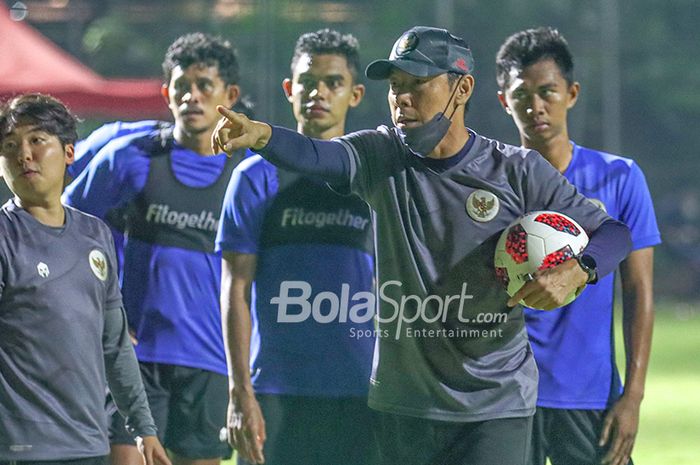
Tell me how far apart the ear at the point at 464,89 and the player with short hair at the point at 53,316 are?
1.21m

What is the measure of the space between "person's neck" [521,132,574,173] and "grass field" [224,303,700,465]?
386 centimetres

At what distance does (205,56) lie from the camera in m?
6.57

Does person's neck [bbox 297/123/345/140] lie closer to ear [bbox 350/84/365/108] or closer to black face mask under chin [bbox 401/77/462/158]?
ear [bbox 350/84/365/108]

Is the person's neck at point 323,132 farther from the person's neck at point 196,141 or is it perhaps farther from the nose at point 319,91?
the person's neck at point 196,141

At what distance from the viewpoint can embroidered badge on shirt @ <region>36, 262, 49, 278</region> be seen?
4.44 metres

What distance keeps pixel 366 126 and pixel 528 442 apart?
469 inches

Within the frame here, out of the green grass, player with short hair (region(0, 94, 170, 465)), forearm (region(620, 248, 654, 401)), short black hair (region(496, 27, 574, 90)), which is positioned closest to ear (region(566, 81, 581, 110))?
short black hair (region(496, 27, 574, 90))

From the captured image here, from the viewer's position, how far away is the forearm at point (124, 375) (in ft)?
15.4

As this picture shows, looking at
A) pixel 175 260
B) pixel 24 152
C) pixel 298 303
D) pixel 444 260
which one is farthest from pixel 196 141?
pixel 444 260

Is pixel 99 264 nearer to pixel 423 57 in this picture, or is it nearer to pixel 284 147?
pixel 284 147

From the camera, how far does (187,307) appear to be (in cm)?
624

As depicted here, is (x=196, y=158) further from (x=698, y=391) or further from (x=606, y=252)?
(x=698, y=391)

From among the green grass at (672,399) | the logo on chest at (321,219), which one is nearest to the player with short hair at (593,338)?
the logo on chest at (321,219)

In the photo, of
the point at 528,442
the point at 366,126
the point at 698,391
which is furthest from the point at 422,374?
the point at 366,126
